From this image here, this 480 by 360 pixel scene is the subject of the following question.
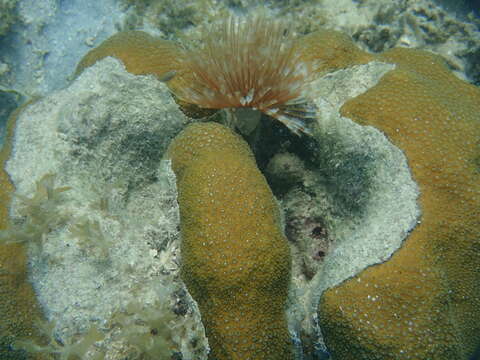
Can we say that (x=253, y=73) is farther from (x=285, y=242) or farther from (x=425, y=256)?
(x=425, y=256)

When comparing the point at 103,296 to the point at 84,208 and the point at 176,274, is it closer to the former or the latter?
the point at 176,274

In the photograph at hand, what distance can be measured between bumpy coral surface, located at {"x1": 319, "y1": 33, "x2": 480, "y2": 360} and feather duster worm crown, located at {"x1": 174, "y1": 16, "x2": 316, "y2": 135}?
74 cm

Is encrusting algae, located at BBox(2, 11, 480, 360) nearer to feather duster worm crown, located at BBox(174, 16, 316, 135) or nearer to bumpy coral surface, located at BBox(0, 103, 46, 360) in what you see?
feather duster worm crown, located at BBox(174, 16, 316, 135)

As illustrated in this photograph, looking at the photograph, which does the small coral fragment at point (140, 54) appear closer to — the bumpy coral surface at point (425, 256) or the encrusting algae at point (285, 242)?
the encrusting algae at point (285, 242)

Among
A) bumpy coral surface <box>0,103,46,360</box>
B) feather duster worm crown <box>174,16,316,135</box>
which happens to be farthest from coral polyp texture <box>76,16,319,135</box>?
bumpy coral surface <box>0,103,46,360</box>

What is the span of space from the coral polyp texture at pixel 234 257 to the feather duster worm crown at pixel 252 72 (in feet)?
2.09

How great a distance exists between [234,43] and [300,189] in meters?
1.90

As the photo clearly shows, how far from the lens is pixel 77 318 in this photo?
A: 3.21m

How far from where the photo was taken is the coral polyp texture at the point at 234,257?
286cm

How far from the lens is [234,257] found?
9.48 feet

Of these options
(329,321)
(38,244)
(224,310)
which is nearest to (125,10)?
(38,244)

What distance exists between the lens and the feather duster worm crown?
11.1ft

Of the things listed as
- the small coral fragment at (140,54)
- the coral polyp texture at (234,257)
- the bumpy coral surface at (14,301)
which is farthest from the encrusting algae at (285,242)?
the bumpy coral surface at (14,301)

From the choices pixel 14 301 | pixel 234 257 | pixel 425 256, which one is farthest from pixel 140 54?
pixel 425 256
